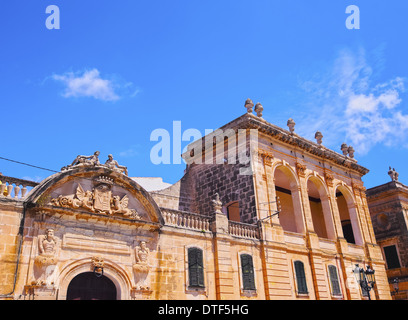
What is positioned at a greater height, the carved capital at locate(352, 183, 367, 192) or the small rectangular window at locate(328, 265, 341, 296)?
the carved capital at locate(352, 183, 367, 192)

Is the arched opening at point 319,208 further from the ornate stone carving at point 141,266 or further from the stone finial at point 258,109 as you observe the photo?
the ornate stone carving at point 141,266

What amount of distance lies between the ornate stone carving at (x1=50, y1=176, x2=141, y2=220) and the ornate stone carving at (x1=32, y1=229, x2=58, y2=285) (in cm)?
107

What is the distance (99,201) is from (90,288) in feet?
9.41

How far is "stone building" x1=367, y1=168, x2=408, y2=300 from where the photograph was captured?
1102 inches

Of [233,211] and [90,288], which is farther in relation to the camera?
[233,211]

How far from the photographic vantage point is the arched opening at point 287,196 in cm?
2144

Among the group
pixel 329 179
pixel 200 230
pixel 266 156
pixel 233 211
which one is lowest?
pixel 200 230

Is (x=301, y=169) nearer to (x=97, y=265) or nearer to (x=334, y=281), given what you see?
(x=334, y=281)

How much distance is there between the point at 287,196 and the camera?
25234 millimetres

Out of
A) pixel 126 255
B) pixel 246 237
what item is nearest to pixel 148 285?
pixel 126 255

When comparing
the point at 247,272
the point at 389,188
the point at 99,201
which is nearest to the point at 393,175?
the point at 389,188

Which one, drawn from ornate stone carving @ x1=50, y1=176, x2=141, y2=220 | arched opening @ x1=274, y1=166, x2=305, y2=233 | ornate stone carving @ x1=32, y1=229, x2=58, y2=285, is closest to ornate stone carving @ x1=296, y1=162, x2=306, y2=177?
arched opening @ x1=274, y1=166, x2=305, y2=233

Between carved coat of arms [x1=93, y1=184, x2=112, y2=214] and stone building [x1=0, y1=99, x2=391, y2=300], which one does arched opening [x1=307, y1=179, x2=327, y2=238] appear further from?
carved coat of arms [x1=93, y1=184, x2=112, y2=214]

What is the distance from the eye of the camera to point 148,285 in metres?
14.1
